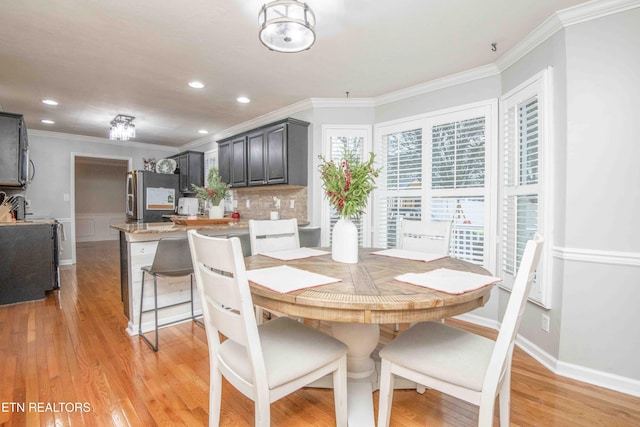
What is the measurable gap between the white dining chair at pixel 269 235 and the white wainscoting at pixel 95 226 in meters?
7.51

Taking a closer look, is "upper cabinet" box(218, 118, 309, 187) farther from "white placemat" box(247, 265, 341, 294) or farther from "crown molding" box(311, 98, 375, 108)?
"white placemat" box(247, 265, 341, 294)

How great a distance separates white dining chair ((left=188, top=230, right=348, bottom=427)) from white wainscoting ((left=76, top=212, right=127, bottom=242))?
27.2 feet

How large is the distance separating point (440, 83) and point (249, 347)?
3.03 metres

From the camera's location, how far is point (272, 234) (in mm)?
2299

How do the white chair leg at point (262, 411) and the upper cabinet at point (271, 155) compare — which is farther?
the upper cabinet at point (271, 155)

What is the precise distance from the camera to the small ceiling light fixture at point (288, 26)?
1577 millimetres

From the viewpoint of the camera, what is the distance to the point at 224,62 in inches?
106

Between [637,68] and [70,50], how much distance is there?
13.2 feet

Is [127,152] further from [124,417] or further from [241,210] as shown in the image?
[124,417]

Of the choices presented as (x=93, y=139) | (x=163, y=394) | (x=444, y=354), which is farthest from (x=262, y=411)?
(x=93, y=139)

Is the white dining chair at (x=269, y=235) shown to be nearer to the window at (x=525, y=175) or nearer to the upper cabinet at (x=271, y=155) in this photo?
the upper cabinet at (x=271, y=155)

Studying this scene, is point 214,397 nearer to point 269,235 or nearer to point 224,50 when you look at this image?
point 269,235

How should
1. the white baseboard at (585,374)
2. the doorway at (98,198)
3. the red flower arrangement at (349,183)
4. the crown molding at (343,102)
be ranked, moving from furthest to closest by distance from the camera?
1. the doorway at (98,198)
2. the crown molding at (343,102)
3. the white baseboard at (585,374)
4. the red flower arrangement at (349,183)

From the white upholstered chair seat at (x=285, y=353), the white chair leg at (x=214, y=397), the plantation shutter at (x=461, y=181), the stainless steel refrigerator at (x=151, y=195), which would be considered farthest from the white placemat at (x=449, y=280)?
the stainless steel refrigerator at (x=151, y=195)
